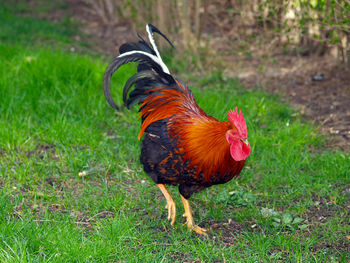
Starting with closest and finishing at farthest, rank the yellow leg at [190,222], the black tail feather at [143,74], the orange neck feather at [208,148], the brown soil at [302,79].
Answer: the orange neck feather at [208,148], the yellow leg at [190,222], the black tail feather at [143,74], the brown soil at [302,79]

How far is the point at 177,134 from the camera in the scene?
3227mm

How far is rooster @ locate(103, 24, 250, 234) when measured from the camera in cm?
303

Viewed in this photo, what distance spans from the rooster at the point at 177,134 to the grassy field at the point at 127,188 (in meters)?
0.35

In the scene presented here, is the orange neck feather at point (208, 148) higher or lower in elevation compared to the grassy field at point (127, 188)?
higher

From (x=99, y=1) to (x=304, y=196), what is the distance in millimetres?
7935

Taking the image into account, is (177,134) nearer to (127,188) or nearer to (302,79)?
(127,188)

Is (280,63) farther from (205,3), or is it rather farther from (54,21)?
(54,21)

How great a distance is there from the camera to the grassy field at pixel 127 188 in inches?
123

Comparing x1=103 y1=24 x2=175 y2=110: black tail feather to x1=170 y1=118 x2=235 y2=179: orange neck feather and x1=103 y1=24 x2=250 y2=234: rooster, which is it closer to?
x1=103 y1=24 x2=250 y2=234: rooster

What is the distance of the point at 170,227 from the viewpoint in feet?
11.5

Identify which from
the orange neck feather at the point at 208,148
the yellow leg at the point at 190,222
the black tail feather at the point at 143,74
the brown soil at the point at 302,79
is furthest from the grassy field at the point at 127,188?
the black tail feather at the point at 143,74

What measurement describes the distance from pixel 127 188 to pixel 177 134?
42.9 inches

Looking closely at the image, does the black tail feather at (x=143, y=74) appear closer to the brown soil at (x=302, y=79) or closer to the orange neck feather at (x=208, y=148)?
the orange neck feather at (x=208, y=148)

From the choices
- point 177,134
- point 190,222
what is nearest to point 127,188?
point 190,222
